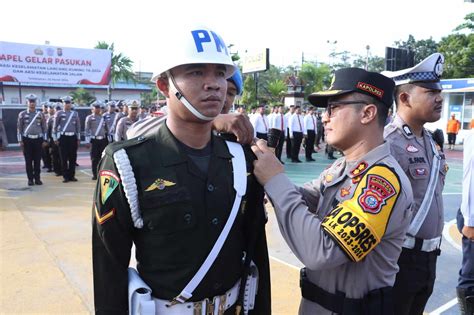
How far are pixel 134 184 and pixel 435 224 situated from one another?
1976 mm

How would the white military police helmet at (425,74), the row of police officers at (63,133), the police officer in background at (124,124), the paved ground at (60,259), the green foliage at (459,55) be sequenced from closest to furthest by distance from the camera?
1. the white military police helmet at (425,74)
2. the paved ground at (60,259)
3. the row of police officers at (63,133)
4. the police officer in background at (124,124)
5. the green foliage at (459,55)

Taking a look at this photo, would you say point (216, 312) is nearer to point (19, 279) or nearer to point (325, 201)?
point (325, 201)

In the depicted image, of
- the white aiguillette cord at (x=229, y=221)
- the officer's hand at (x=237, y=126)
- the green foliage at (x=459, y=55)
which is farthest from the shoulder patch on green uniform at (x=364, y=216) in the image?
the green foliage at (x=459, y=55)

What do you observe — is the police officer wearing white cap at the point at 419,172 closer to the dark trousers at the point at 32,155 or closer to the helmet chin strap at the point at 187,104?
the helmet chin strap at the point at 187,104

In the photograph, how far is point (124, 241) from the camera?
154 cm

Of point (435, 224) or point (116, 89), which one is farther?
point (116, 89)

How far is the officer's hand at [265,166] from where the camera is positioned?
1.67m

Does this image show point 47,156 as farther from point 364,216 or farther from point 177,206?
point 364,216

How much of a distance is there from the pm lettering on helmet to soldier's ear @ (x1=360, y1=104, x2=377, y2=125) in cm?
69

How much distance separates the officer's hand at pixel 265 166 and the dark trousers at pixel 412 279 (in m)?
1.26

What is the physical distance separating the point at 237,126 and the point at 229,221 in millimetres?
479

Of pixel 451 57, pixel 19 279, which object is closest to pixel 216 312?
pixel 19 279

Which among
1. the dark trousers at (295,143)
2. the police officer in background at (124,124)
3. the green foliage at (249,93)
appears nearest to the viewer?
the police officer in background at (124,124)

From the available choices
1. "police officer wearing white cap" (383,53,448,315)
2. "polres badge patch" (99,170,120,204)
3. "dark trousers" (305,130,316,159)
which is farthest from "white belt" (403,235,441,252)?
"dark trousers" (305,130,316,159)
